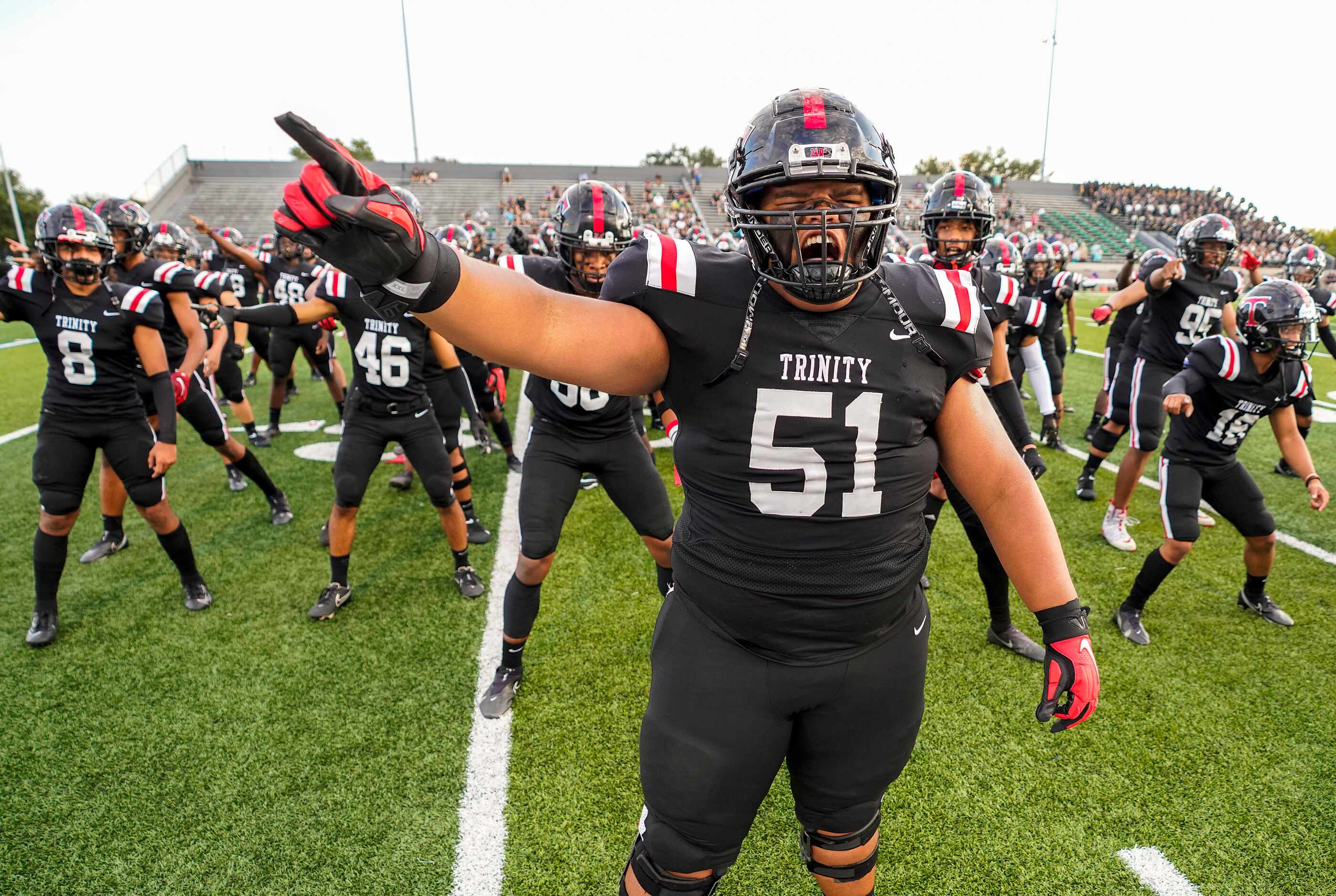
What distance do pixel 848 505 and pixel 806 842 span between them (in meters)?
1.08

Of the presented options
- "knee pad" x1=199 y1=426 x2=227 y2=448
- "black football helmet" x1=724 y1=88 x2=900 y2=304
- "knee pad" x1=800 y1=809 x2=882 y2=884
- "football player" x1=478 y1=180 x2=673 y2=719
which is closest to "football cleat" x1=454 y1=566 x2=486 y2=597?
"football player" x1=478 y1=180 x2=673 y2=719

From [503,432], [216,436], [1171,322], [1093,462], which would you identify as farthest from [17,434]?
[1171,322]

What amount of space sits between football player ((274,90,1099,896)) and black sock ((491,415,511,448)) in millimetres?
5362

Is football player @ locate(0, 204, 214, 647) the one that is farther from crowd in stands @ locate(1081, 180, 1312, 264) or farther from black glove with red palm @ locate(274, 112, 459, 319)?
crowd in stands @ locate(1081, 180, 1312, 264)

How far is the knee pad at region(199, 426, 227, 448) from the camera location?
569 centimetres

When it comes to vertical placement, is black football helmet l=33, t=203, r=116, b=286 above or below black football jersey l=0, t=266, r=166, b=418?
above

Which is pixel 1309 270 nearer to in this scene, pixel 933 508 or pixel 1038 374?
pixel 1038 374

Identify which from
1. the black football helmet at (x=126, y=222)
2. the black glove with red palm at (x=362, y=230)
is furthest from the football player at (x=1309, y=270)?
the black football helmet at (x=126, y=222)

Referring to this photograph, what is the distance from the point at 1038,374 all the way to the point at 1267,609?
3093 millimetres

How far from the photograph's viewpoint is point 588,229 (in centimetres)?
390

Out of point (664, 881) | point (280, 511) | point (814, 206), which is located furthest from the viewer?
point (280, 511)

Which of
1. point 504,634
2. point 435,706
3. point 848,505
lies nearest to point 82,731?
point 435,706

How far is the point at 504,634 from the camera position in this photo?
11.8 ft

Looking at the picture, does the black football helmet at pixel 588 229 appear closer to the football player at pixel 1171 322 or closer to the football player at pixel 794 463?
the football player at pixel 794 463
